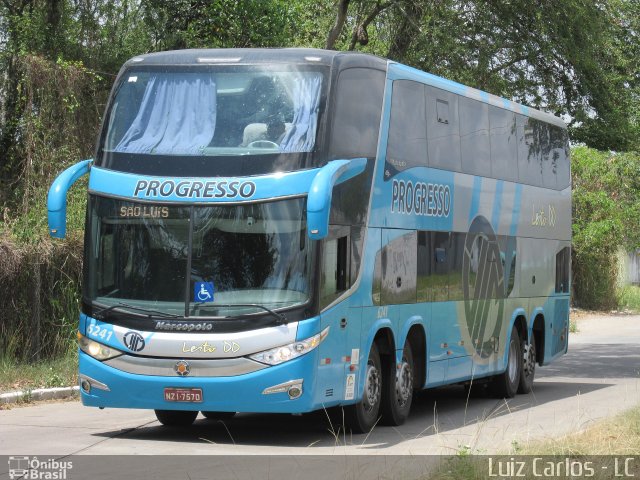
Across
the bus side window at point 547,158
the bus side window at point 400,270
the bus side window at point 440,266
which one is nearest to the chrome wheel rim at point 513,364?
the bus side window at point 547,158

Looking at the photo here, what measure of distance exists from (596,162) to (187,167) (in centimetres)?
3337

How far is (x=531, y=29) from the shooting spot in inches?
917

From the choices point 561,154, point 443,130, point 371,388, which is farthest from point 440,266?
point 561,154

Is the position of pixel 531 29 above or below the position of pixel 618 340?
above

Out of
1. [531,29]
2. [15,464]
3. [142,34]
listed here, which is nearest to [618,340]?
[531,29]

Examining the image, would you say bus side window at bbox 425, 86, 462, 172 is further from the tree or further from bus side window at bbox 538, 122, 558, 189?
the tree

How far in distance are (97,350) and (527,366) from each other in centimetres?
925

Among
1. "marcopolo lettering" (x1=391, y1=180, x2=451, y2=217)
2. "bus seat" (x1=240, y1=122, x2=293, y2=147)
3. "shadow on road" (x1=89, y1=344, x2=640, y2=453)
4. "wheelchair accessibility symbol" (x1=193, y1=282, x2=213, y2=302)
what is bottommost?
"shadow on road" (x1=89, y1=344, x2=640, y2=453)

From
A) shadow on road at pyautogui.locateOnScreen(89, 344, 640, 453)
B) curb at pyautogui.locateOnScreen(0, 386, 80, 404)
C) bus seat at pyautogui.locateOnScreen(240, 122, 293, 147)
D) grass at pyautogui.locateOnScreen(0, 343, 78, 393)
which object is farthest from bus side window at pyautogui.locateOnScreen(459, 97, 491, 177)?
grass at pyautogui.locateOnScreen(0, 343, 78, 393)

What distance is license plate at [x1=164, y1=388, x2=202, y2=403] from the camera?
41.0 feet

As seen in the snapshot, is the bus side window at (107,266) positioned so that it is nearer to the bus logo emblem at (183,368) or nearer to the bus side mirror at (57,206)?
the bus side mirror at (57,206)

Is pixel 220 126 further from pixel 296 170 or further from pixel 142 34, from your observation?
pixel 142 34

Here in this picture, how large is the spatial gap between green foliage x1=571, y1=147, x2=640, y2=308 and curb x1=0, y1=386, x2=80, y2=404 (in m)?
27.4

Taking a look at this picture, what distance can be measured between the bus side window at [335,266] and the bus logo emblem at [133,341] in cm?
184
